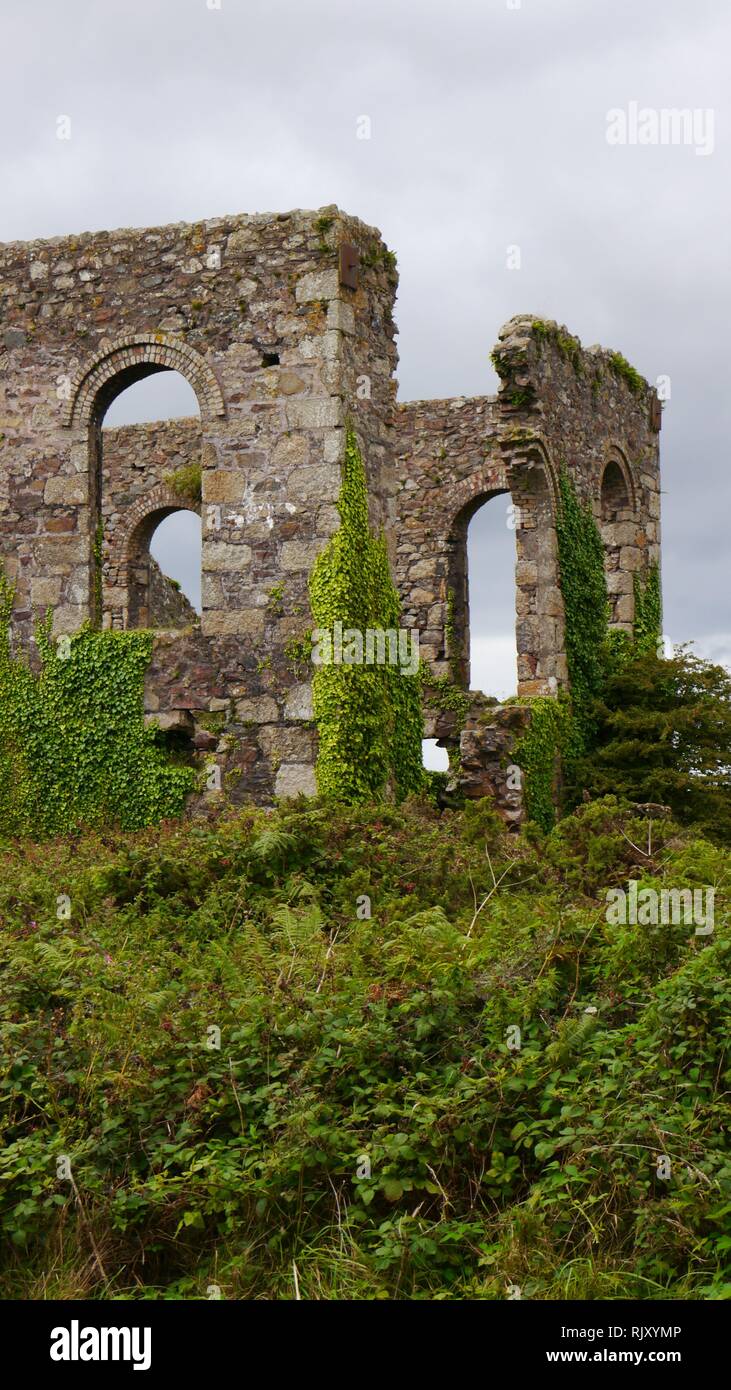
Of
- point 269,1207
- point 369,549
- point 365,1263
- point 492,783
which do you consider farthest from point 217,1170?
point 492,783

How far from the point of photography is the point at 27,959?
24.8 feet

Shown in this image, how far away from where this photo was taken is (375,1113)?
240 inches

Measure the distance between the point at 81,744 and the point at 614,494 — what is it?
872cm

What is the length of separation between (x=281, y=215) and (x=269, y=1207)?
9.71 metres

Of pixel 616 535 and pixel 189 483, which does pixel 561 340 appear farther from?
pixel 189 483

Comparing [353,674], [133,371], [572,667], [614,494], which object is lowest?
[353,674]

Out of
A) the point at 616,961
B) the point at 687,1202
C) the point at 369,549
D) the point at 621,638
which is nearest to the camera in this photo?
the point at 687,1202

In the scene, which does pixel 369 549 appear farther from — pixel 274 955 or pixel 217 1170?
pixel 217 1170

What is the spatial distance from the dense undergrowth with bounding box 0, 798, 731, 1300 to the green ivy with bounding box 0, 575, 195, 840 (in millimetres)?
5392

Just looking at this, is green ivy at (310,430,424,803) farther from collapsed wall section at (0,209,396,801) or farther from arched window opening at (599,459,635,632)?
arched window opening at (599,459,635,632)

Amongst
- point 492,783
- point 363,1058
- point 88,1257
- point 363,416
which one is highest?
point 363,416

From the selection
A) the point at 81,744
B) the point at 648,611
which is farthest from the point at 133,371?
the point at 648,611

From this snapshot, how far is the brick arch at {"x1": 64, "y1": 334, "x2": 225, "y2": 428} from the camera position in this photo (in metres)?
13.5

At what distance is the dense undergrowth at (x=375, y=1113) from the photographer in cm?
551
